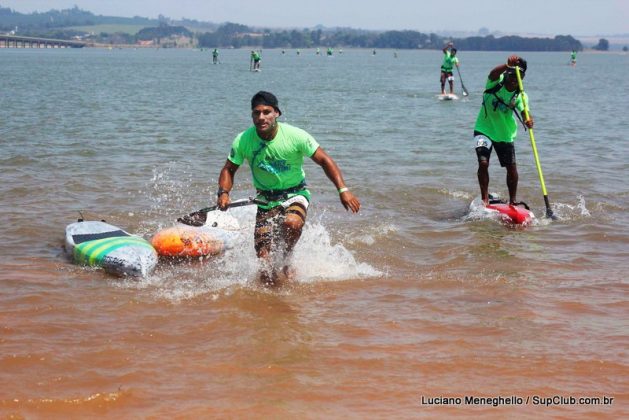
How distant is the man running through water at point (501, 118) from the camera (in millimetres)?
9570

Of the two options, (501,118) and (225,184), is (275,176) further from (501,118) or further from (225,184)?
(501,118)

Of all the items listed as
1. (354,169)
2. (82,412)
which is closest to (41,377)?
(82,412)

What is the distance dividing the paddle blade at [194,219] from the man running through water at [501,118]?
3645 mm

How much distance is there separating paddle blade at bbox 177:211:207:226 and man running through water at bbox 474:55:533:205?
12.0 ft

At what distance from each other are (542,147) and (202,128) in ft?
27.8

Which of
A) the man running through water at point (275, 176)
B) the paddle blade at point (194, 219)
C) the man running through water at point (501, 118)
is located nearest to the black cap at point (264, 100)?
the man running through water at point (275, 176)

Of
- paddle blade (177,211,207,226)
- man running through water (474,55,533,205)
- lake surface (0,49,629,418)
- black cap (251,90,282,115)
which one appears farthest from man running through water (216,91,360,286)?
man running through water (474,55,533,205)

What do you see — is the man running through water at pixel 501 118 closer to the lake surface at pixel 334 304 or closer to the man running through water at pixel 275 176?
the lake surface at pixel 334 304

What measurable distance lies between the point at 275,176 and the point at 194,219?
1665mm

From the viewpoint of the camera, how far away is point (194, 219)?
803cm

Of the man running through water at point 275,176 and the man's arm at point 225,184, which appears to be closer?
the man running through water at point 275,176

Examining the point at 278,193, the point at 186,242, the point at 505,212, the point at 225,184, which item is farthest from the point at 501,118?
the point at 225,184

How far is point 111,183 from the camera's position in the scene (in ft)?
39.7

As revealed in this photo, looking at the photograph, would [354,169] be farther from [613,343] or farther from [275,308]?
[613,343]
